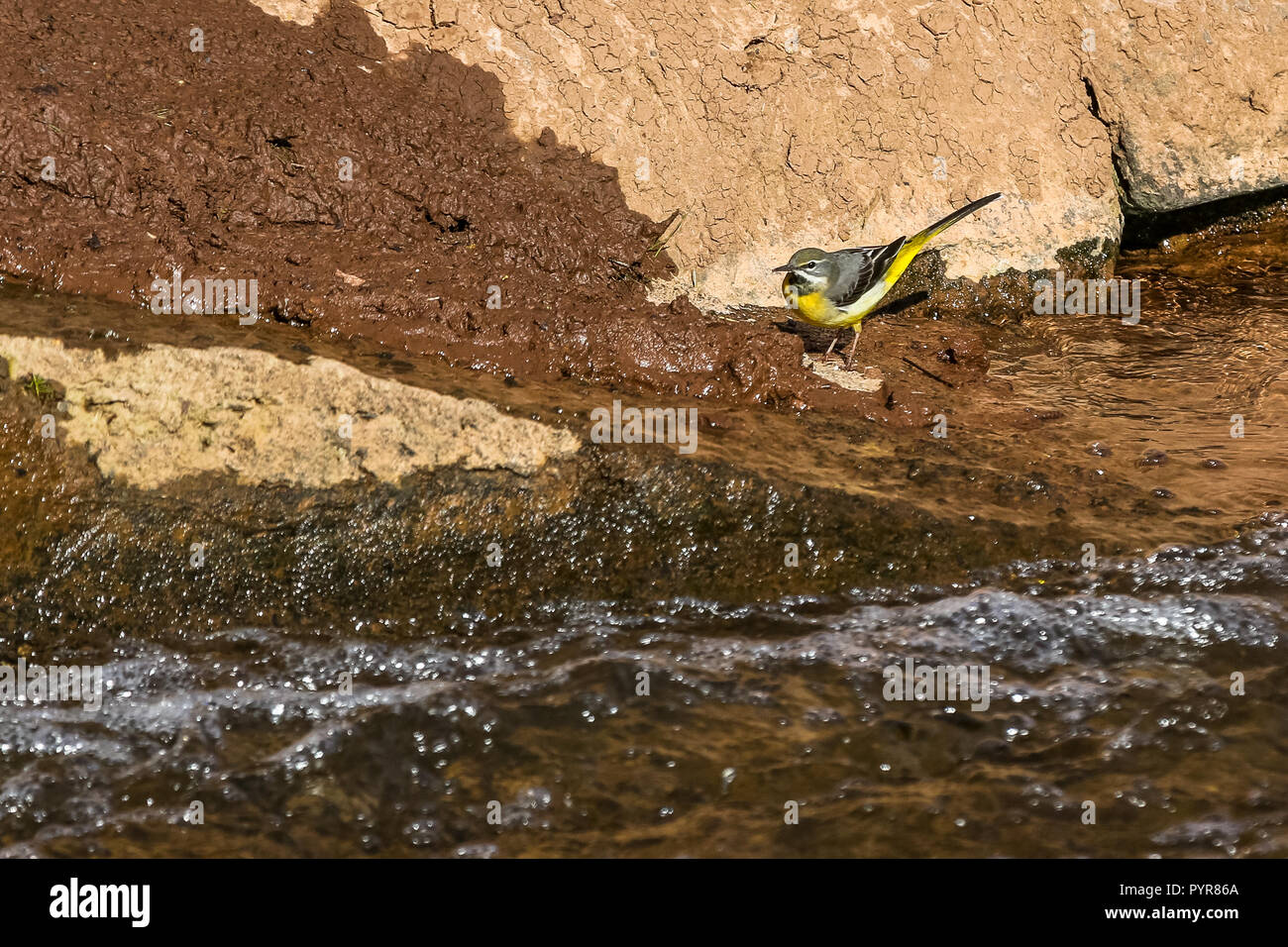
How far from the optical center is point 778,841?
4.21 metres

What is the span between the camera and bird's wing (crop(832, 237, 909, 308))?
6254mm

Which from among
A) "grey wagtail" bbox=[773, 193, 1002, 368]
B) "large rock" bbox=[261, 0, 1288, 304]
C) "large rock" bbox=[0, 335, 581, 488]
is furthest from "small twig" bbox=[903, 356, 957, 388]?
"large rock" bbox=[0, 335, 581, 488]

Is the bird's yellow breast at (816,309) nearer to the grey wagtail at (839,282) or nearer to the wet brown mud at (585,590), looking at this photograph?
the grey wagtail at (839,282)

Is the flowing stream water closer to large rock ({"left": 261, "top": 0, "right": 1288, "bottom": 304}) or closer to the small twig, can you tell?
the small twig

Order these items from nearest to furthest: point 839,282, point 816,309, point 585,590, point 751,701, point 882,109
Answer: point 751,701 → point 585,590 → point 839,282 → point 816,309 → point 882,109

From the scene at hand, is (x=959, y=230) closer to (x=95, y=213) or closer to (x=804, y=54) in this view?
(x=804, y=54)

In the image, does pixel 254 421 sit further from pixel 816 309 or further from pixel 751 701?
pixel 816 309

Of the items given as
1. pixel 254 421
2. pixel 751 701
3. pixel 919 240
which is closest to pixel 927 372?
pixel 919 240

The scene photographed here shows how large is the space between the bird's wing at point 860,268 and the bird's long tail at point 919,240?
68 millimetres

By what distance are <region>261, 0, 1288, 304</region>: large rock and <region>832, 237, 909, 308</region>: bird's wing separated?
2.35 ft

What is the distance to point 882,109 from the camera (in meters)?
7.38

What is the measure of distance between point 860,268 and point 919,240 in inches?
32.0
